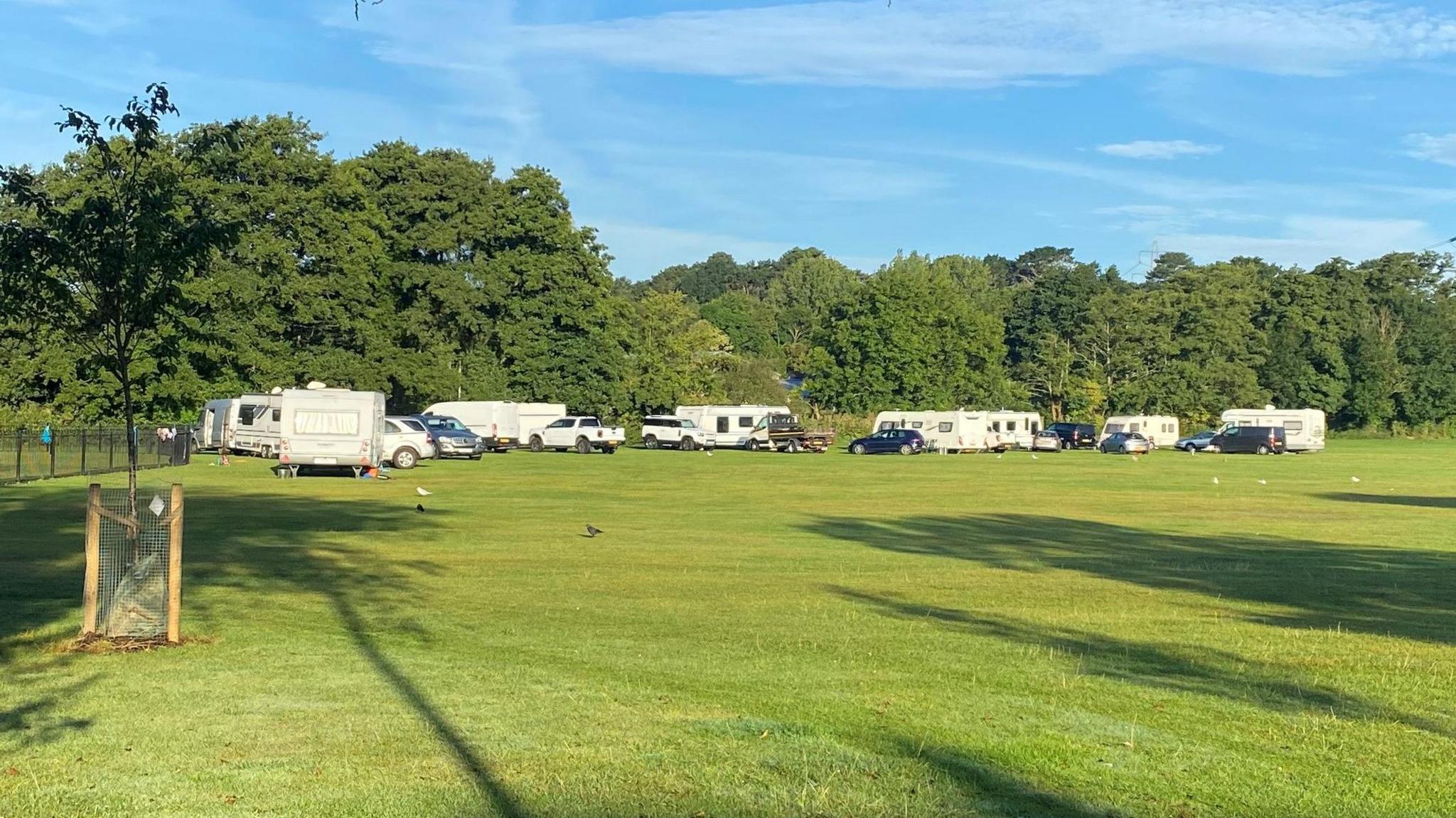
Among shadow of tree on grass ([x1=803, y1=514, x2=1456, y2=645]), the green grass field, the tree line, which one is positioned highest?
the tree line

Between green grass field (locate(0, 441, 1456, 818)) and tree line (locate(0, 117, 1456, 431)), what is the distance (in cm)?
457

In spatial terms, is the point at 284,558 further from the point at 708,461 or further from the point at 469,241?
the point at 469,241

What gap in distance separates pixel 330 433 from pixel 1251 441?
175 feet

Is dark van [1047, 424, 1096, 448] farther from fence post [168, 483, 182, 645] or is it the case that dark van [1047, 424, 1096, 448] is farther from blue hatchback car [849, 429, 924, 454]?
fence post [168, 483, 182, 645]

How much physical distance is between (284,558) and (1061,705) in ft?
38.7

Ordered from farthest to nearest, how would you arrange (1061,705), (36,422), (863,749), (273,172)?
(273,172)
(36,422)
(1061,705)
(863,749)

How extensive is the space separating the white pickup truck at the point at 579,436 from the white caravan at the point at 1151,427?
35.1 meters

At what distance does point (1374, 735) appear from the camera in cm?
768

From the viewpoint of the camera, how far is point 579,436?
65062mm

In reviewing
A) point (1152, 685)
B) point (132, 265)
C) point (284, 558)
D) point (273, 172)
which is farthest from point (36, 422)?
point (1152, 685)

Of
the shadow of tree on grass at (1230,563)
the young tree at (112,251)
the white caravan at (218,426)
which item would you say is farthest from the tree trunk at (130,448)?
the white caravan at (218,426)

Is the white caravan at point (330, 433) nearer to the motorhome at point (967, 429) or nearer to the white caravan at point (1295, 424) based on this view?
the motorhome at point (967, 429)

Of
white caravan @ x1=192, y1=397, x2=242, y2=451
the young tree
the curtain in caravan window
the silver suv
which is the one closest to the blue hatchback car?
the silver suv

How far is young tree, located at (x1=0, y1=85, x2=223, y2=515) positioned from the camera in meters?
11.6
